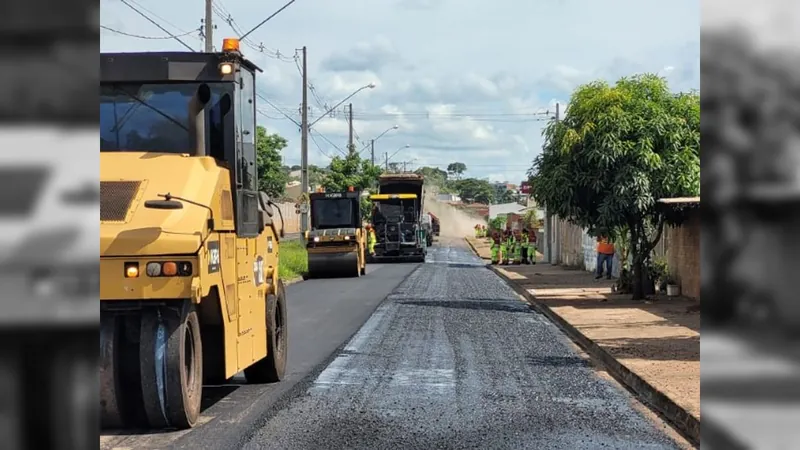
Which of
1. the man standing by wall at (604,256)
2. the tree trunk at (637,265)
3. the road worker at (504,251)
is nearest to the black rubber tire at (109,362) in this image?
the tree trunk at (637,265)

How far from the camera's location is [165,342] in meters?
6.82

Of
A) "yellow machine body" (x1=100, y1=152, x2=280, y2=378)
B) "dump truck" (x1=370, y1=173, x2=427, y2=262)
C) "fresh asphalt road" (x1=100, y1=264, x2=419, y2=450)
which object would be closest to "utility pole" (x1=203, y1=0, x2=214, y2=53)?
"fresh asphalt road" (x1=100, y1=264, x2=419, y2=450)

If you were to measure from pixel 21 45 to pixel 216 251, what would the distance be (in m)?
3.98

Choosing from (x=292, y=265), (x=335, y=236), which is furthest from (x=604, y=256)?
(x=292, y=265)

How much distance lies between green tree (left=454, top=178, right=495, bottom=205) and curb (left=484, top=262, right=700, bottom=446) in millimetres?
158223

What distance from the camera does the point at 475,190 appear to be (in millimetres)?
177375

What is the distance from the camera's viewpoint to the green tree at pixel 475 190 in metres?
175

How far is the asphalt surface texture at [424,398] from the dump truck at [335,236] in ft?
45.3

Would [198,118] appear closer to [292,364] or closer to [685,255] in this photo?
[292,364]

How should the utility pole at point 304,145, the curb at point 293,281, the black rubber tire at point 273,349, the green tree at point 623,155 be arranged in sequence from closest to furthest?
the black rubber tire at point 273,349 → the green tree at point 623,155 → the curb at point 293,281 → the utility pole at point 304,145

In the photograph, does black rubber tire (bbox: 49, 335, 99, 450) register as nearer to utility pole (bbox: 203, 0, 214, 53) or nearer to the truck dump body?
utility pole (bbox: 203, 0, 214, 53)

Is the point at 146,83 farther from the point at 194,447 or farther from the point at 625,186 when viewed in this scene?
the point at 625,186

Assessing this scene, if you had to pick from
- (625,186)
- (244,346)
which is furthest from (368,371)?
(625,186)

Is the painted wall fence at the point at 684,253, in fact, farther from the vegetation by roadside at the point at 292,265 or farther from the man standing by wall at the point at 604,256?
the vegetation by roadside at the point at 292,265
